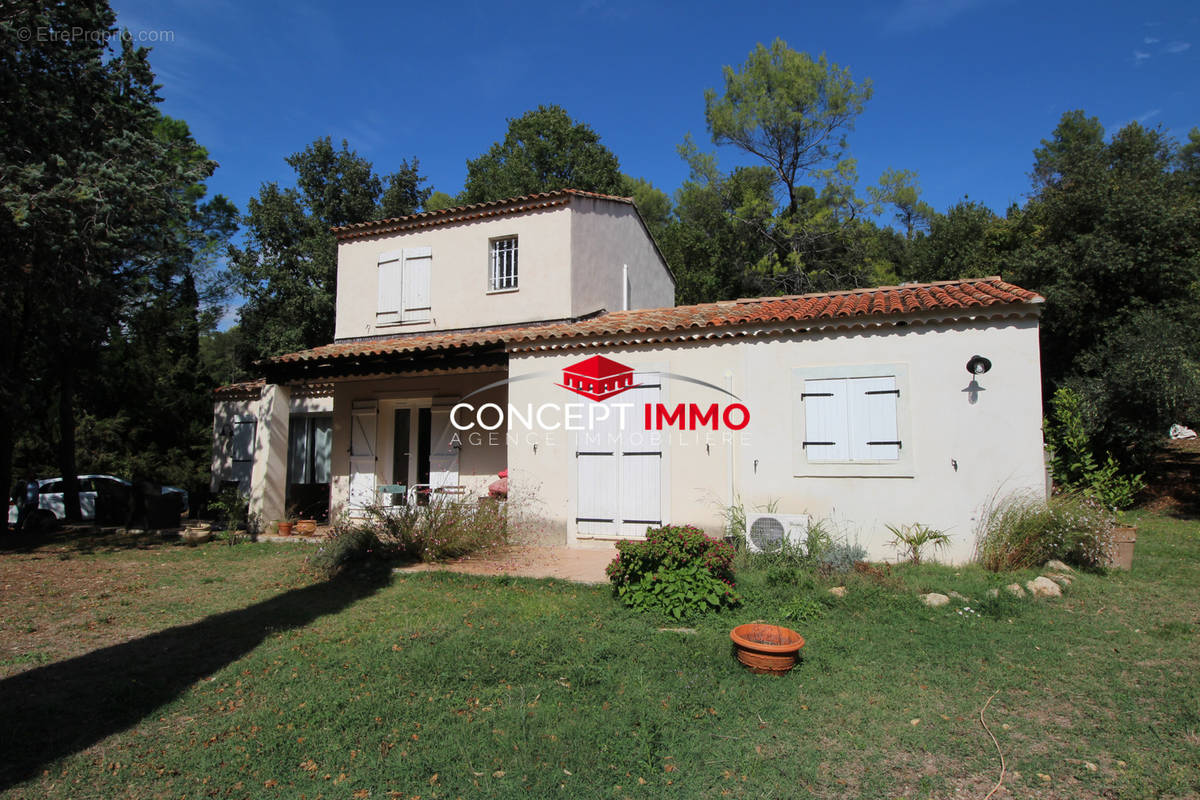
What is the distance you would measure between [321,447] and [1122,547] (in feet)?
49.9

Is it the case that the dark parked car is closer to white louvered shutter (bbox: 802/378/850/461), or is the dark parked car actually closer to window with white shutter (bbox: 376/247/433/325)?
window with white shutter (bbox: 376/247/433/325)

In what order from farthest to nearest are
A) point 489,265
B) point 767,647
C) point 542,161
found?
point 542,161, point 489,265, point 767,647

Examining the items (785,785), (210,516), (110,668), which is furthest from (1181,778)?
(210,516)

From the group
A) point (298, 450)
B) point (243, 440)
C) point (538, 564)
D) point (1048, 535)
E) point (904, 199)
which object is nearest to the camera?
point (1048, 535)

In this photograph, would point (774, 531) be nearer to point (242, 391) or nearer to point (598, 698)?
point (598, 698)

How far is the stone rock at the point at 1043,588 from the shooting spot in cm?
652

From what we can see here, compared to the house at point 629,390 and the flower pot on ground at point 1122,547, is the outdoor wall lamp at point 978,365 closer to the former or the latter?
the house at point 629,390

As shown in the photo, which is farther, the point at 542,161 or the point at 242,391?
the point at 542,161

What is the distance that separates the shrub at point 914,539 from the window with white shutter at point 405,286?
10022mm

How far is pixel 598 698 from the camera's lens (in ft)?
14.4

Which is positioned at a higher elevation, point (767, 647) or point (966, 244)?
point (966, 244)

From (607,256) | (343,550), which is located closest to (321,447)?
(343,550)

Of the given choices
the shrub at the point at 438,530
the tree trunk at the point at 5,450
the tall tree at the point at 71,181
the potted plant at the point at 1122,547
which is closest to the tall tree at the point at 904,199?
the potted plant at the point at 1122,547

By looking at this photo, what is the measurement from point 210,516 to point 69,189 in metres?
8.78
